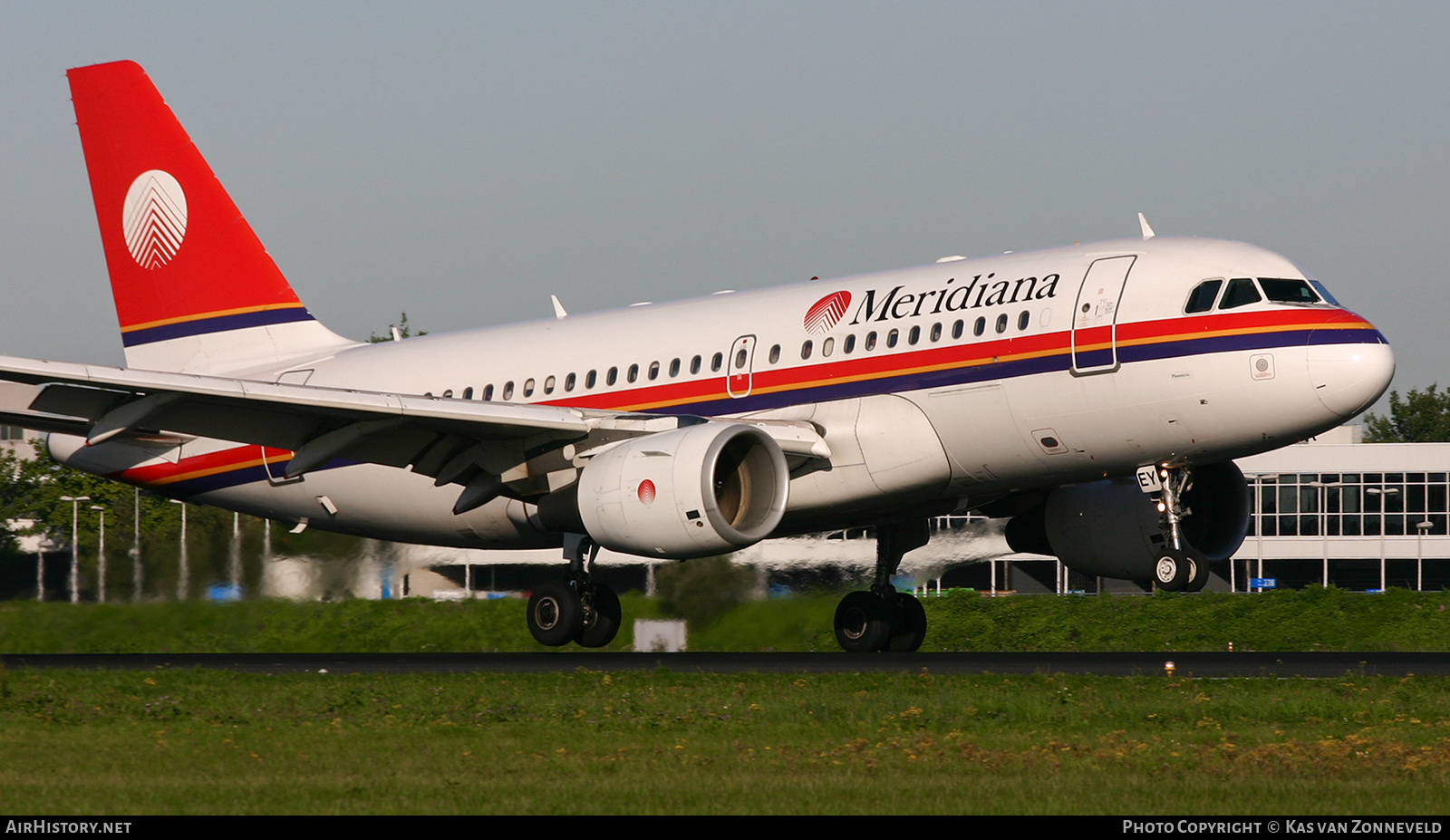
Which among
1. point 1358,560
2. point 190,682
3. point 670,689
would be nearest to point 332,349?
point 190,682

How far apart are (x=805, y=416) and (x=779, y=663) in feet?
11.1

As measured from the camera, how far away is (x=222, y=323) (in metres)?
29.3

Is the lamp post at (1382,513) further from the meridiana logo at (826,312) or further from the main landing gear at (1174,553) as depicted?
the meridiana logo at (826,312)

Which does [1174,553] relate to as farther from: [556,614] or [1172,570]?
[556,614]

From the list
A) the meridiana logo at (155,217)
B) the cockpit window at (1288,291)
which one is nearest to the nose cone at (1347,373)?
the cockpit window at (1288,291)

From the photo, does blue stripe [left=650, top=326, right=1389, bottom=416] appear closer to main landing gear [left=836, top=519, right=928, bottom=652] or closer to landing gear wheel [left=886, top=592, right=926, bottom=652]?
main landing gear [left=836, top=519, right=928, bottom=652]

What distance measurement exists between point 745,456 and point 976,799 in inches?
461

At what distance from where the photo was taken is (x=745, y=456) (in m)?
22.4

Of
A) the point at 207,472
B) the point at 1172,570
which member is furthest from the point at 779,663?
the point at 207,472

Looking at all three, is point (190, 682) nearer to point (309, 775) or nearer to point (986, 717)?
point (309, 775)

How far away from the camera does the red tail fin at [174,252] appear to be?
29250 millimetres

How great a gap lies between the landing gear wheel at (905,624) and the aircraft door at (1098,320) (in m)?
6.21

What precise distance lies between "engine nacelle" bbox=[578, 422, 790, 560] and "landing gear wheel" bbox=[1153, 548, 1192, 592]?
4.85 meters

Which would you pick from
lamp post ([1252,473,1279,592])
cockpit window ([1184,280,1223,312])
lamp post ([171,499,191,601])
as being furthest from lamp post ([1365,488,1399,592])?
lamp post ([171,499,191,601])
